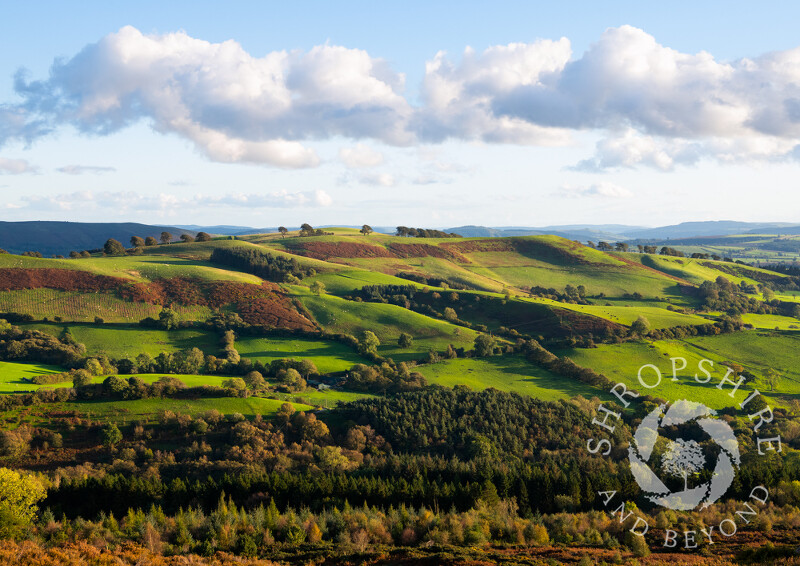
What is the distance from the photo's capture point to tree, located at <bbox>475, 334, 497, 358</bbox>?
120m

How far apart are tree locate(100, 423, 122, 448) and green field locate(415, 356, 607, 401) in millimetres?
50676

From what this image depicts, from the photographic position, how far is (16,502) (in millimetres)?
47000

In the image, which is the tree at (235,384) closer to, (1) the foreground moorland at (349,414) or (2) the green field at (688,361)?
(1) the foreground moorland at (349,414)

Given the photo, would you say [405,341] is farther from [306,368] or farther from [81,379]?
[81,379]

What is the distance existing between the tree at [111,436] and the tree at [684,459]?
62723 mm

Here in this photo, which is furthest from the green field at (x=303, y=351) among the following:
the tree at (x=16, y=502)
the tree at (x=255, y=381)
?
the tree at (x=16, y=502)

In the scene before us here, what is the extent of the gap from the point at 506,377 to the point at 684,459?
43066mm

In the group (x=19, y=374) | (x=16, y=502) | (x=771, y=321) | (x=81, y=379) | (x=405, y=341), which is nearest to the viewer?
(x=16, y=502)

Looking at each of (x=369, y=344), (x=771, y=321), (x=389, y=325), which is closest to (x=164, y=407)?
(x=369, y=344)

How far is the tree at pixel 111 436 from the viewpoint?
69250 mm

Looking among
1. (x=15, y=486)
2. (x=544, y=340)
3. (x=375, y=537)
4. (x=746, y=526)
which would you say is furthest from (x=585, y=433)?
(x=15, y=486)

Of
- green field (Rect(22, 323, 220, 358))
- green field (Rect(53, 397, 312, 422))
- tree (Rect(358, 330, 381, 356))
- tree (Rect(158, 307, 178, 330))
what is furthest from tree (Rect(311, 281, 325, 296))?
green field (Rect(53, 397, 312, 422))

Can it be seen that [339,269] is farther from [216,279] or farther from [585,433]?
[585,433]

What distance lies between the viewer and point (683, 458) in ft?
218
